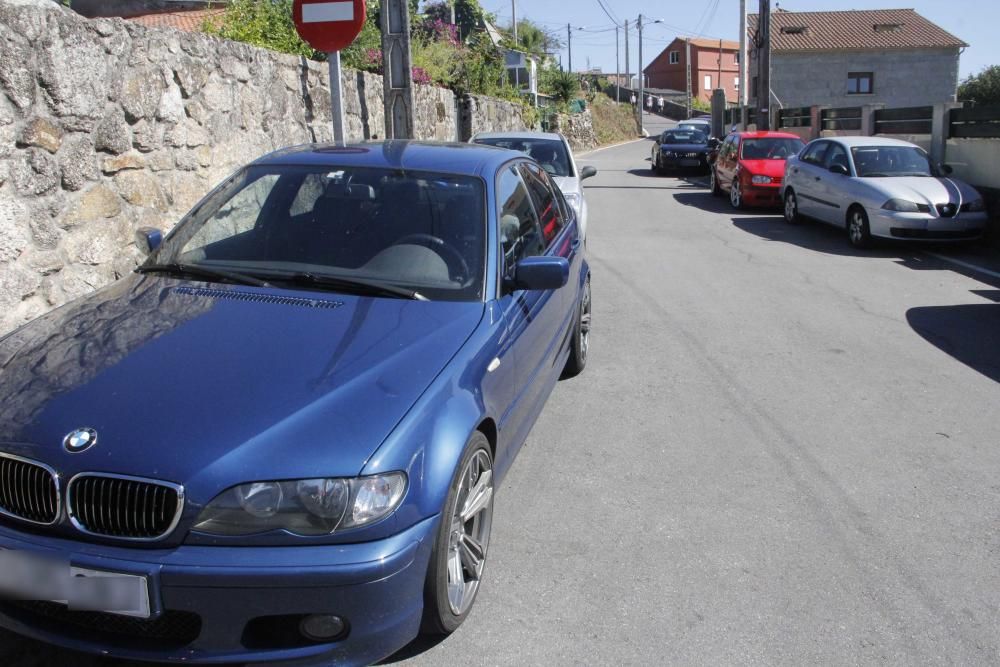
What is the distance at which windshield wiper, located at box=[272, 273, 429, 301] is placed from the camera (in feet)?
12.4

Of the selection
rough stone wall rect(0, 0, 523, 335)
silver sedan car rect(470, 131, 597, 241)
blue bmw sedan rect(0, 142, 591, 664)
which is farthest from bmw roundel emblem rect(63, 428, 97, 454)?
silver sedan car rect(470, 131, 597, 241)

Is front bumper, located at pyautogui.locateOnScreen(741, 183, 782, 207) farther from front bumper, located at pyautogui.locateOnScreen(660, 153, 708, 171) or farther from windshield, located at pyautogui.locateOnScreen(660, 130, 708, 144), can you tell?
windshield, located at pyautogui.locateOnScreen(660, 130, 708, 144)

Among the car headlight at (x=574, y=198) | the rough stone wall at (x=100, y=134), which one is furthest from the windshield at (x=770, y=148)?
the rough stone wall at (x=100, y=134)

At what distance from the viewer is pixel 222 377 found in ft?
10.0

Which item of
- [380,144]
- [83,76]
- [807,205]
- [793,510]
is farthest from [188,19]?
[793,510]

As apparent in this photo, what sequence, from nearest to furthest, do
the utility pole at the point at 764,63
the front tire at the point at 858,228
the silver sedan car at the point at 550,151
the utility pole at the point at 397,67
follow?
the silver sedan car at the point at 550,151
the utility pole at the point at 397,67
the front tire at the point at 858,228
the utility pole at the point at 764,63

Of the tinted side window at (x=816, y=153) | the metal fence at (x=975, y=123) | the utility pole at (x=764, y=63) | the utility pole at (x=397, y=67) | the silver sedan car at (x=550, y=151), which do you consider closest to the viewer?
the silver sedan car at (x=550, y=151)

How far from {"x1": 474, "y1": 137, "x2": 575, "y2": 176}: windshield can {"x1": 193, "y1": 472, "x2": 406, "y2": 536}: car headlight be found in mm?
9157

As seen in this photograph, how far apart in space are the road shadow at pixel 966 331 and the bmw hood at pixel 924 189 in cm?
365

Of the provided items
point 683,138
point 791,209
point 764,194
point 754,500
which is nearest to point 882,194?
point 791,209

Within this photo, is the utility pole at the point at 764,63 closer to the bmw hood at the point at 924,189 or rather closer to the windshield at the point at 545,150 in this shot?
the bmw hood at the point at 924,189

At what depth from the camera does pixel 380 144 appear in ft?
16.4

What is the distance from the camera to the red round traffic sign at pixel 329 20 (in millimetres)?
8602

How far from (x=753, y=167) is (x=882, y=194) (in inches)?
205
